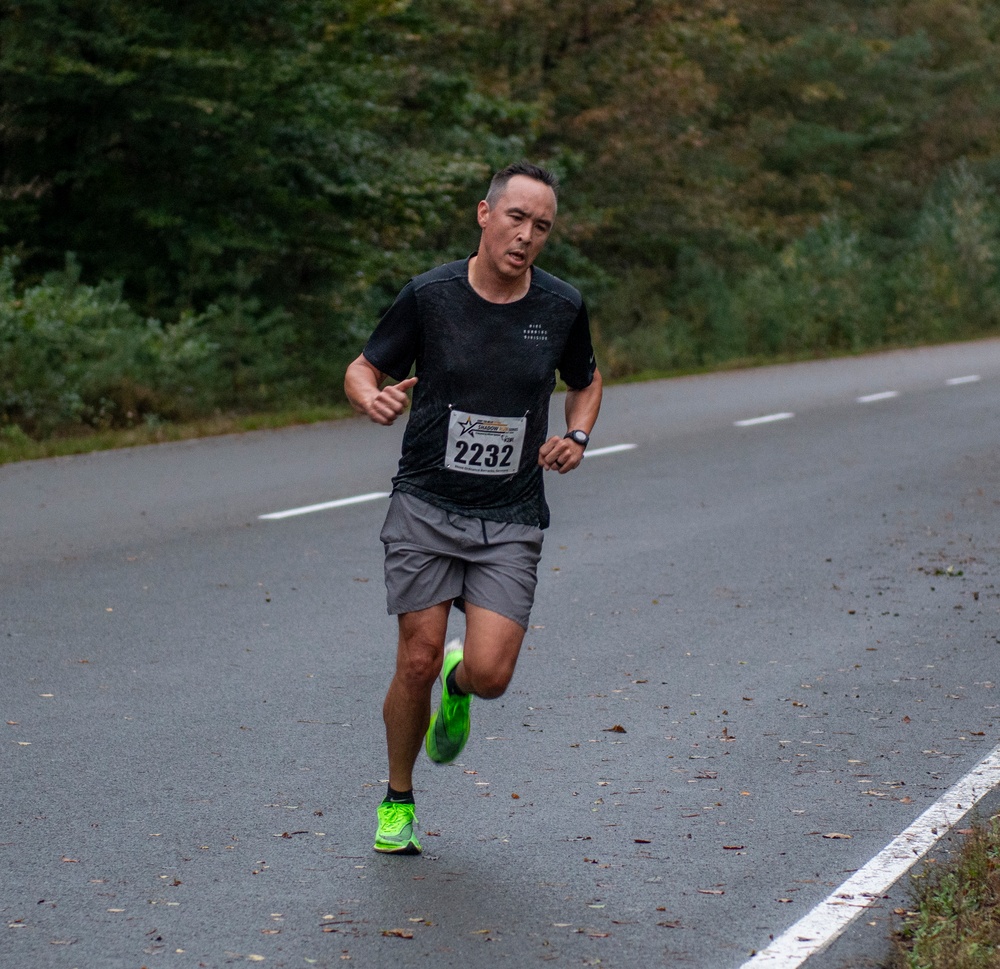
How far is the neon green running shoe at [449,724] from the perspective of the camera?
515cm

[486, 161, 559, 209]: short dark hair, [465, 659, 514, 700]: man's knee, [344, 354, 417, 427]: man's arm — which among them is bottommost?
[465, 659, 514, 700]: man's knee

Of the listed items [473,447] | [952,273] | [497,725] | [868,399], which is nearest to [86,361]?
[868,399]

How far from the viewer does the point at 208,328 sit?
18484 mm

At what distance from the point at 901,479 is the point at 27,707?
8350mm

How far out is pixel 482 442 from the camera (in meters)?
4.88

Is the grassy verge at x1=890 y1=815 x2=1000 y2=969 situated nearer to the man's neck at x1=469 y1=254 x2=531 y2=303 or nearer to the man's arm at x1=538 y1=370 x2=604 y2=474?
the man's arm at x1=538 y1=370 x2=604 y2=474

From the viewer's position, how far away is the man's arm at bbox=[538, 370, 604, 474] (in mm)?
4824

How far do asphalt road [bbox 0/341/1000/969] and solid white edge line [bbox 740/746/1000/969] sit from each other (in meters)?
0.05

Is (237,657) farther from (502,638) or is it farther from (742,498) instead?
(742,498)

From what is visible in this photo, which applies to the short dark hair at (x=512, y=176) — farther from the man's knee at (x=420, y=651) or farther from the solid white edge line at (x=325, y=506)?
the solid white edge line at (x=325, y=506)

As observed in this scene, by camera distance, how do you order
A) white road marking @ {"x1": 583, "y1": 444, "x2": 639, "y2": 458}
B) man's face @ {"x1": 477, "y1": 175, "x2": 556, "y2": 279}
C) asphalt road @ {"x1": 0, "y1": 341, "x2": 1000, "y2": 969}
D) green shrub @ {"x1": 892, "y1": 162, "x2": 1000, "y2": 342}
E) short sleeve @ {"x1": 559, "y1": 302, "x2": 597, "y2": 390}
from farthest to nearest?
green shrub @ {"x1": 892, "y1": 162, "x2": 1000, "y2": 342} < white road marking @ {"x1": 583, "y1": 444, "x2": 639, "y2": 458} < short sleeve @ {"x1": 559, "y1": 302, "x2": 597, "y2": 390} < man's face @ {"x1": 477, "y1": 175, "x2": 556, "y2": 279} < asphalt road @ {"x1": 0, "y1": 341, "x2": 1000, "y2": 969}

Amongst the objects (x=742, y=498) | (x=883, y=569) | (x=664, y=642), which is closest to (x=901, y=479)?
(x=742, y=498)

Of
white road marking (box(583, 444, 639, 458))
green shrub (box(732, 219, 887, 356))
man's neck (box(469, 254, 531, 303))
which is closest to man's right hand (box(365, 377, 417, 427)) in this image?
man's neck (box(469, 254, 531, 303))

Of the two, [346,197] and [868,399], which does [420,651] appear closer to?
[346,197]
